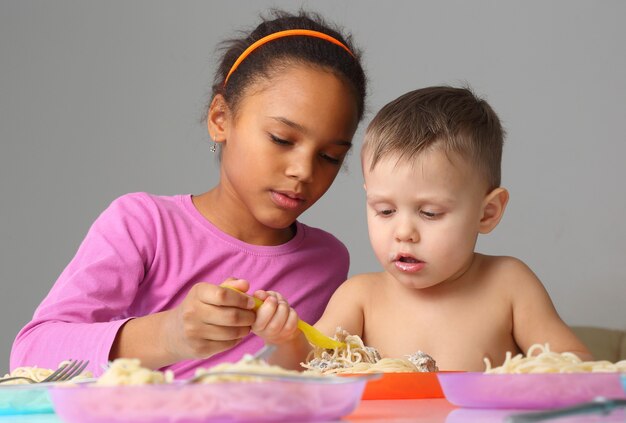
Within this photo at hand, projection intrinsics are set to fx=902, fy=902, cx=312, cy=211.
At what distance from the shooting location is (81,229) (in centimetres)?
324

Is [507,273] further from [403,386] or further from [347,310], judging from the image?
[403,386]

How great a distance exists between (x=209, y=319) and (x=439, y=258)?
380mm

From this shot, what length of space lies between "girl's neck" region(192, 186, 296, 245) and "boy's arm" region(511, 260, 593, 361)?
586 millimetres

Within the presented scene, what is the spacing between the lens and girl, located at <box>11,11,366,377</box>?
153 cm

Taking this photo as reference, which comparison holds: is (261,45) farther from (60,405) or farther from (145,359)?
(60,405)

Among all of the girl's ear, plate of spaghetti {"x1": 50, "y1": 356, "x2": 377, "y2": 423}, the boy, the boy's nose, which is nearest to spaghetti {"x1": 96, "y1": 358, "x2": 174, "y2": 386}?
plate of spaghetti {"x1": 50, "y1": 356, "x2": 377, "y2": 423}

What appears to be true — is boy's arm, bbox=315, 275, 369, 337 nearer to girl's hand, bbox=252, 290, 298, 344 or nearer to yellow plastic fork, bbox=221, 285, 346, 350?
yellow plastic fork, bbox=221, 285, 346, 350

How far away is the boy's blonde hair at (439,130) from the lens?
1.31 m

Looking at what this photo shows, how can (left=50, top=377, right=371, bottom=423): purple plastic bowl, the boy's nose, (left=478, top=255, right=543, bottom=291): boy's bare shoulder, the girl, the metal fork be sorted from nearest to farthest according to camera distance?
(left=50, top=377, right=371, bottom=423): purple plastic bowl, the metal fork, the boy's nose, (left=478, top=255, right=543, bottom=291): boy's bare shoulder, the girl

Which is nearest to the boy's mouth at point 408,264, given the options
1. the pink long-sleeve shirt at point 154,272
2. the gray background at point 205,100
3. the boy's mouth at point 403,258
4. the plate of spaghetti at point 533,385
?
the boy's mouth at point 403,258

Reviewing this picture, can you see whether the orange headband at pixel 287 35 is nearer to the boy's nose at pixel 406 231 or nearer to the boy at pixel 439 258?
the boy at pixel 439 258

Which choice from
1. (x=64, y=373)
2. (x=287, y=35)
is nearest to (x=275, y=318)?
(x=64, y=373)

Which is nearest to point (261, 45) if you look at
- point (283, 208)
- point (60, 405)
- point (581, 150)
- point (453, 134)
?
point (283, 208)

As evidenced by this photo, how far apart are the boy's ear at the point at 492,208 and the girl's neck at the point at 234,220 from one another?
557 mm
